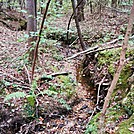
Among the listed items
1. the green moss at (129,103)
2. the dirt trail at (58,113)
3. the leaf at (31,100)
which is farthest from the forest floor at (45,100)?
the green moss at (129,103)

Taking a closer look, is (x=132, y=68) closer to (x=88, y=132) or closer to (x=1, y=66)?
(x=88, y=132)

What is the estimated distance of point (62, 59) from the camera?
8.57 meters

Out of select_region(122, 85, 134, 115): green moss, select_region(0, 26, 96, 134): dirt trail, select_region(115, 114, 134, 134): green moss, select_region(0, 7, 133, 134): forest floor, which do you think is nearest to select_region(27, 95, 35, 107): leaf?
select_region(0, 7, 133, 134): forest floor

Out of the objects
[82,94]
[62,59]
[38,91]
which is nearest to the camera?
[38,91]

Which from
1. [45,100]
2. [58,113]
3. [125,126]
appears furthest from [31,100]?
[125,126]

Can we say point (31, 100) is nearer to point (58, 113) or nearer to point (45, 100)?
point (45, 100)

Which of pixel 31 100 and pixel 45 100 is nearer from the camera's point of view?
pixel 31 100

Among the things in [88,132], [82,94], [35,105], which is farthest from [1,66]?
[88,132]

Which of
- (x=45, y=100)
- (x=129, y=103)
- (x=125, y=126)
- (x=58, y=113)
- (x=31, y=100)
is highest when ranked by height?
(x=129, y=103)

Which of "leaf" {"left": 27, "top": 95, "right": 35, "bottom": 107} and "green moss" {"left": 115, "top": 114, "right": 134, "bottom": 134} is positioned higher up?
"green moss" {"left": 115, "top": 114, "right": 134, "bottom": 134}

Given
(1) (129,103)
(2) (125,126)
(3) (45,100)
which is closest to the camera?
(2) (125,126)

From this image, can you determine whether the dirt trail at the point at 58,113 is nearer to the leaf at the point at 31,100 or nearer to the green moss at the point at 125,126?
the leaf at the point at 31,100

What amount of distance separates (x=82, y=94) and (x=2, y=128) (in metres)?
2.44

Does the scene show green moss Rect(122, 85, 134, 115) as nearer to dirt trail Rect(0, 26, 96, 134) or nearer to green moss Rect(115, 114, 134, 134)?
green moss Rect(115, 114, 134, 134)
